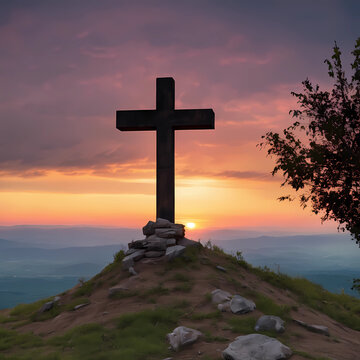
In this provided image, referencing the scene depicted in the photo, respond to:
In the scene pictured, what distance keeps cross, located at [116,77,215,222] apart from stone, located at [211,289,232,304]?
490 cm

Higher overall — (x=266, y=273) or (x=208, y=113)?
(x=208, y=113)

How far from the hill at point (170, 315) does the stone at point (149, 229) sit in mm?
1461

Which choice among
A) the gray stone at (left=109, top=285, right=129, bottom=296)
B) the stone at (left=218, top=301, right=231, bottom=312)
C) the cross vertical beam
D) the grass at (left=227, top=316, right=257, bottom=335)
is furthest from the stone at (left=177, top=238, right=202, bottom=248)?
the grass at (left=227, top=316, right=257, bottom=335)

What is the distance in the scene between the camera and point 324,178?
11.8 metres

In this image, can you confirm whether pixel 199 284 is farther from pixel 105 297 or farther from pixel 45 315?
pixel 45 315

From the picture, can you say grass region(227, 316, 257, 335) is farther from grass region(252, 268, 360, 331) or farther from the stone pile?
grass region(252, 268, 360, 331)

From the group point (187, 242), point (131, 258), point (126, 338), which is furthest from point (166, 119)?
point (126, 338)

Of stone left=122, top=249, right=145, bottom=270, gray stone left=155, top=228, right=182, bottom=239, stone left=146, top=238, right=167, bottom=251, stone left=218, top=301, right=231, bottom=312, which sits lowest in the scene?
stone left=218, top=301, right=231, bottom=312

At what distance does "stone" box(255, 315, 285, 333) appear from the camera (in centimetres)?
966

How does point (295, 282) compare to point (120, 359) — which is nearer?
point (120, 359)

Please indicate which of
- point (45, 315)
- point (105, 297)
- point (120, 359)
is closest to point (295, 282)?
point (105, 297)

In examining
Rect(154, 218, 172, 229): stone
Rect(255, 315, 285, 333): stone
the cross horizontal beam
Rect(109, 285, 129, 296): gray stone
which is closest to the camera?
Rect(255, 315, 285, 333): stone

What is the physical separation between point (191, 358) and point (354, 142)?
7.26 metres

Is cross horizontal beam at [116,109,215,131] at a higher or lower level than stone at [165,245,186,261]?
higher
